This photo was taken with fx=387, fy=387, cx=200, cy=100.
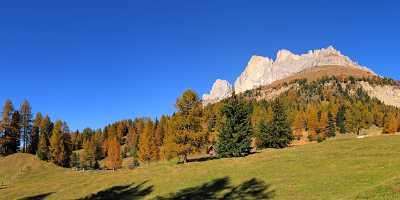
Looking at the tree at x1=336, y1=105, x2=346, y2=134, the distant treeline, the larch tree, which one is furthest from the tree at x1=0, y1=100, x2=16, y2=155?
the tree at x1=336, y1=105, x2=346, y2=134

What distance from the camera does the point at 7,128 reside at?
394 feet

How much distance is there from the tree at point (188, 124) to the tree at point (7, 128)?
229 ft

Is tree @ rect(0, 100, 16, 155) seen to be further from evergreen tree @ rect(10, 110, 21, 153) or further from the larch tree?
the larch tree

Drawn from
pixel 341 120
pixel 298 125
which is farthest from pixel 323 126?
pixel 341 120

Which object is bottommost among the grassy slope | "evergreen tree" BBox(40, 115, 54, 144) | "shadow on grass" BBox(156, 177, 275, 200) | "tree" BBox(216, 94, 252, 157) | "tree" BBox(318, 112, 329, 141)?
"shadow on grass" BBox(156, 177, 275, 200)

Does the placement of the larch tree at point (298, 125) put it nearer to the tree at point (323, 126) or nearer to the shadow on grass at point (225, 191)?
the tree at point (323, 126)

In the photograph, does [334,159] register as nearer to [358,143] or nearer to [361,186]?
[358,143]

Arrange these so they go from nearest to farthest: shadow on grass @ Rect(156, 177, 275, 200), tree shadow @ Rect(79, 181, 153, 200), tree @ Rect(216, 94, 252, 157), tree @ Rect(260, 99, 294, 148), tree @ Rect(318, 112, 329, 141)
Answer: shadow on grass @ Rect(156, 177, 275, 200) < tree shadow @ Rect(79, 181, 153, 200) < tree @ Rect(216, 94, 252, 157) < tree @ Rect(260, 99, 294, 148) < tree @ Rect(318, 112, 329, 141)

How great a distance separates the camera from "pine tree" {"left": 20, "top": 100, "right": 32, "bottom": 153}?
419 feet

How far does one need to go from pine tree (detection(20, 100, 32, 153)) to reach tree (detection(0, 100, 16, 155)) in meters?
5.57

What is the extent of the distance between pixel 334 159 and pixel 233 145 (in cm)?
2365

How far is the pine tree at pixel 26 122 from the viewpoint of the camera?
127688 millimetres

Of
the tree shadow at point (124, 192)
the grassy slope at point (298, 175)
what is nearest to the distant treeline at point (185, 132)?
the grassy slope at point (298, 175)

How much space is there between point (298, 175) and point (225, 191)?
26.3ft
